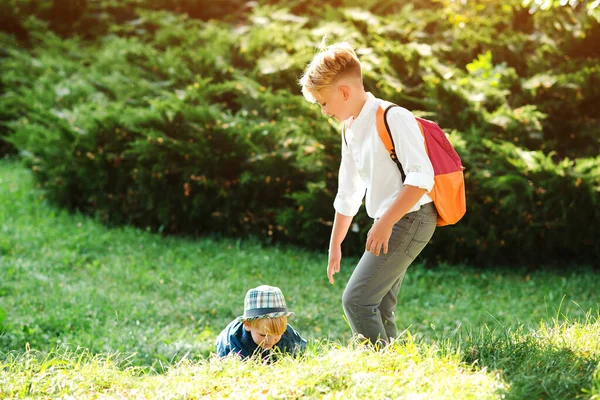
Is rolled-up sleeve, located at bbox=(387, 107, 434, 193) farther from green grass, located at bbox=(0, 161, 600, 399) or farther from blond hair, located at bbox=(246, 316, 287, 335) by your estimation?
blond hair, located at bbox=(246, 316, 287, 335)

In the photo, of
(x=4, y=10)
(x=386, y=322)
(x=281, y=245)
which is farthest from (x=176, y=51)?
(x=386, y=322)

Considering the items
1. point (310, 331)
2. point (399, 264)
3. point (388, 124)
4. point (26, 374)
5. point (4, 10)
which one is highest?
point (4, 10)

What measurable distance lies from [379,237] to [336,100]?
715mm

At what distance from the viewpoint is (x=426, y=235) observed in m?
3.52

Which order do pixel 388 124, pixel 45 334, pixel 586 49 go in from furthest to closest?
pixel 586 49
pixel 45 334
pixel 388 124

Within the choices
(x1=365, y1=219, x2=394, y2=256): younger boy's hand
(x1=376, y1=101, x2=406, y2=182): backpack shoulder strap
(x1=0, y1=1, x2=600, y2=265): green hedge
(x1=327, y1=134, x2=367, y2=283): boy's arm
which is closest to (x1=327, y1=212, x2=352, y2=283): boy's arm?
(x1=327, y1=134, x2=367, y2=283): boy's arm

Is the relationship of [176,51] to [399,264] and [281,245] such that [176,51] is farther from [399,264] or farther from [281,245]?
[399,264]

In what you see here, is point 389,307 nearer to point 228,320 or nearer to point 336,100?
point 336,100

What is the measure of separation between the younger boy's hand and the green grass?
52 cm

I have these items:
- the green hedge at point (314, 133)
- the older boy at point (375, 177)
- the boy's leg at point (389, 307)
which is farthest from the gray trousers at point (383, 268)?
the green hedge at point (314, 133)

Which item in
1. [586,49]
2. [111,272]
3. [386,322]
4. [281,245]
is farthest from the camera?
[586,49]

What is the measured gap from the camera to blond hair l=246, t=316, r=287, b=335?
3.77m

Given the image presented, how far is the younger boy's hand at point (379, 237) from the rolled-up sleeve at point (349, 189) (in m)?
0.46

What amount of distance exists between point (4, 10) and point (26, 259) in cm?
767
